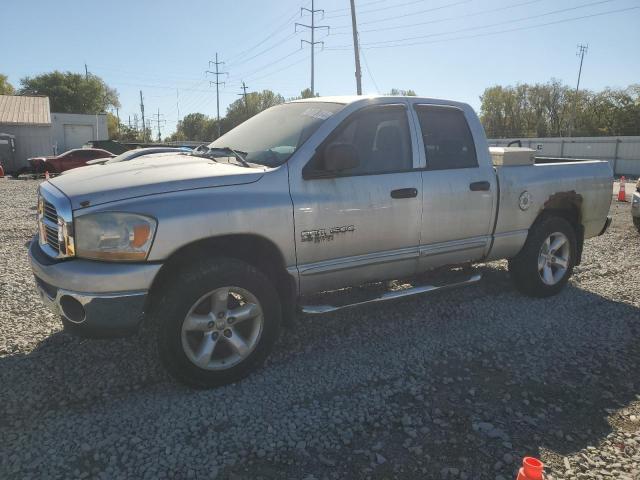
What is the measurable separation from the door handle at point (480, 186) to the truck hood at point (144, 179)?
6.53 ft

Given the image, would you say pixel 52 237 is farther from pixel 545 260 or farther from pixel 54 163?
pixel 54 163

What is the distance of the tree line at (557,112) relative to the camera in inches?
2436

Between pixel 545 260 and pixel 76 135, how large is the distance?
4844cm

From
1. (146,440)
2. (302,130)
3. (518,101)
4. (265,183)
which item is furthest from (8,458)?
(518,101)

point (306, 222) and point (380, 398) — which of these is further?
point (306, 222)

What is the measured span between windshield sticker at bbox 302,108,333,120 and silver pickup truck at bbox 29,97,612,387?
0.02 meters

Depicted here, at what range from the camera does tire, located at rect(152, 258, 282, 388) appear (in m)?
3.10

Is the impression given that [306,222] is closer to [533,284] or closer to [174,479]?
[174,479]

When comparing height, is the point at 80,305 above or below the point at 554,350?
above

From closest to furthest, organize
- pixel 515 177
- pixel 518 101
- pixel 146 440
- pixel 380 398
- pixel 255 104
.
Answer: pixel 146 440, pixel 380 398, pixel 515 177, pixel 518 101, pixel 255 104

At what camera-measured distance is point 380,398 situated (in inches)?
129

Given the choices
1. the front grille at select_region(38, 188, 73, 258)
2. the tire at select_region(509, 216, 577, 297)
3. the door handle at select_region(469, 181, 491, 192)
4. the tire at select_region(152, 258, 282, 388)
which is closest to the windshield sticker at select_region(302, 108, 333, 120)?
the tire at select_region(152, 258, 282, 388)

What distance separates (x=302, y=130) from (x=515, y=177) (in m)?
2.22

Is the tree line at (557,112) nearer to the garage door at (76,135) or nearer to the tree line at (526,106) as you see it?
the tree line at (526,106)
